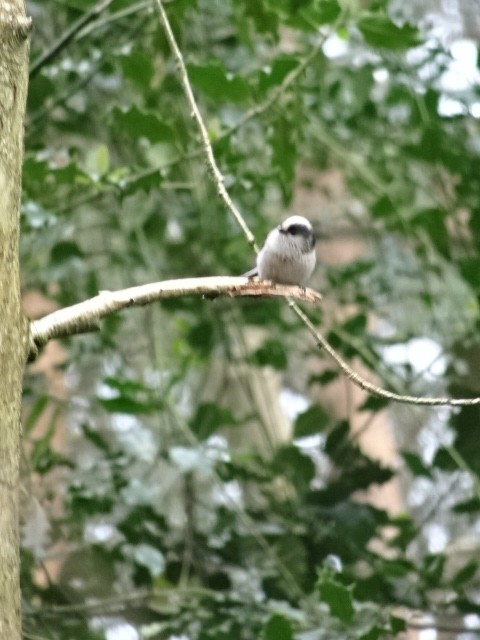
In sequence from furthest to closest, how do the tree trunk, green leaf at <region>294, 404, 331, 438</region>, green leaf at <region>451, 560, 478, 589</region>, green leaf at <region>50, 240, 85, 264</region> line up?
green leaf at <region>294, 404, 331, 438</region>, green leaf at <region>50, 240, 85, 264</region>, green leaf at <region>451, 560, 478, 589</region>, the tree trunk

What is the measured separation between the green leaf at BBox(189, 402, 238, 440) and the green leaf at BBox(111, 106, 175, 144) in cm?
54

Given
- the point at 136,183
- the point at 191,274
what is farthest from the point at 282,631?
the point at 191,274

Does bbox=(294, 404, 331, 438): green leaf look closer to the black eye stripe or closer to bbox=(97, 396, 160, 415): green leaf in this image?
bbox=(97, 396, 160, 415): green leaf

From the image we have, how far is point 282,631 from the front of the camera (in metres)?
1.27

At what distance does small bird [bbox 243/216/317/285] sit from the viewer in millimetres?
1044

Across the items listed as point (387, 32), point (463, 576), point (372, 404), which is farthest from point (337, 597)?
point (387, 32)

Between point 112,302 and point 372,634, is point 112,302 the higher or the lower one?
the higher one

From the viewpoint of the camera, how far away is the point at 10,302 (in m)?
0.80

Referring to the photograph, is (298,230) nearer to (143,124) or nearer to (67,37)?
(143,124)

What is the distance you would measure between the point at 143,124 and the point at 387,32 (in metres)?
0.36

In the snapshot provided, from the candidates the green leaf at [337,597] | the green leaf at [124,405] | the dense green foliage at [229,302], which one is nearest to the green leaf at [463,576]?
the dense green foliage at [229,302]

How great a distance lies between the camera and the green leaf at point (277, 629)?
4.16 feet

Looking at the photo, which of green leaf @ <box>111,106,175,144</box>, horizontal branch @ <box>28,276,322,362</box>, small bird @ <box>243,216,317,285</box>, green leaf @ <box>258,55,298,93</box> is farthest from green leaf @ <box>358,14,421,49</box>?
horizontal branch @ <box>28,276,322,362</box>

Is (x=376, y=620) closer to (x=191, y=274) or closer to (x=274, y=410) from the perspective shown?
(x=191, y=274)
